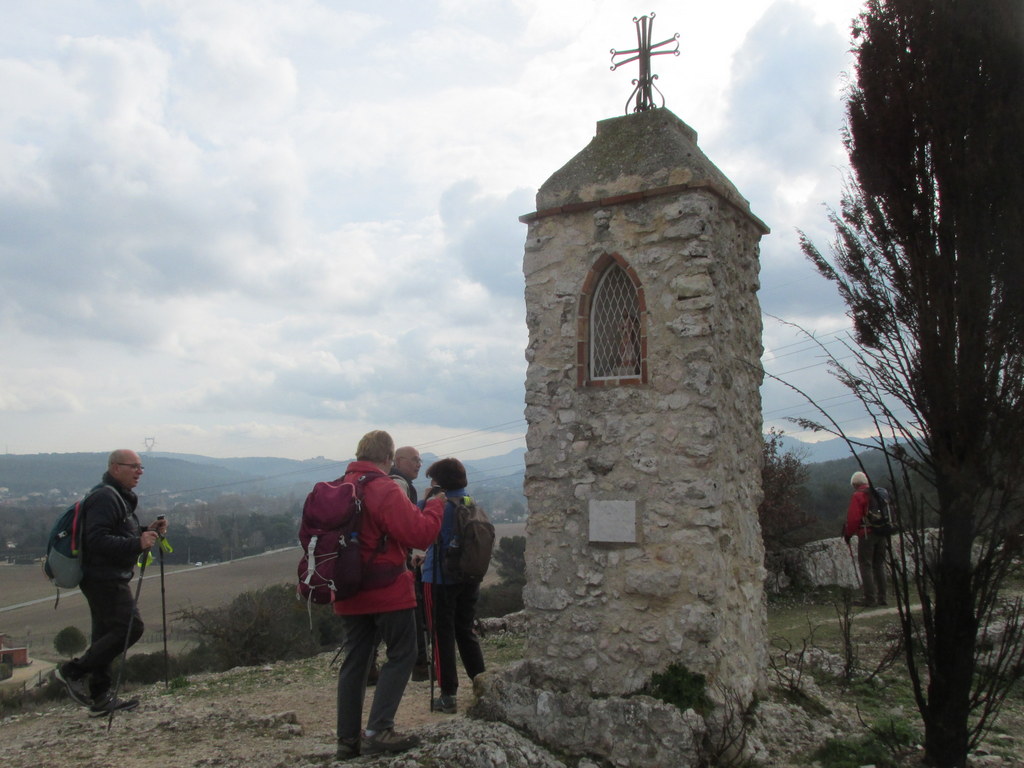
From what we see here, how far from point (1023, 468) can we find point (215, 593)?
23.2 metres

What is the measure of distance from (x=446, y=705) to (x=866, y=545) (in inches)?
259

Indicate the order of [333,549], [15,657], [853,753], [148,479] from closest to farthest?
[333,549] → [853,753] → [15,657] → [148,479]

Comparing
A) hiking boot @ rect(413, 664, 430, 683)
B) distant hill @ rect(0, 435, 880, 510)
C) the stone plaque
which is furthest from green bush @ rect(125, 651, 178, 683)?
distant hill @ rect(0, 435, 880, 510)

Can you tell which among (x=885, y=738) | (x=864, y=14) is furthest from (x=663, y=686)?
(x=864, y=14)

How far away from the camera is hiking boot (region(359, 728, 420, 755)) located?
4469mm

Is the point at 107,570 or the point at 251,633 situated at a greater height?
the point at 107,570

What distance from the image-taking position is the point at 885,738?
504cm

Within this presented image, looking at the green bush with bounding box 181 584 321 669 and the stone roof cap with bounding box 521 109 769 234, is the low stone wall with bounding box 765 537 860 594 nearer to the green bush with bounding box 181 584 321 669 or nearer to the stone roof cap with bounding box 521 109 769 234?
the green bush with bounding box 181 584 321 669

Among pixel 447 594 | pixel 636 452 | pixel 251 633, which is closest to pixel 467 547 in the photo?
pixel 447 594

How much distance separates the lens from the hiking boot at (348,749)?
4477 millimetres

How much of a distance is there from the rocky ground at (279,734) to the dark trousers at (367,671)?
21cm

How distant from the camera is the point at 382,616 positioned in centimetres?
444

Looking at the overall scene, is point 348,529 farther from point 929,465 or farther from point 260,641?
point 260,641

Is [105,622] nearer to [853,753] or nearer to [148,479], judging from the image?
[853,753]
